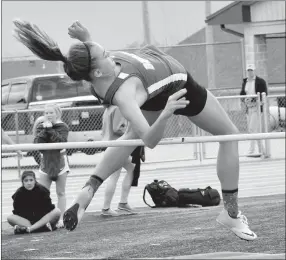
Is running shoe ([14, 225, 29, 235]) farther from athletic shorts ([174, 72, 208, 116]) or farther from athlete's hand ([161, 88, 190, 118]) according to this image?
athlete's hand ([161, 88, 190, 118])

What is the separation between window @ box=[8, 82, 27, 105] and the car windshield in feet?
0.88

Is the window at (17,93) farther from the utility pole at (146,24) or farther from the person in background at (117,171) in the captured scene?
the person in background at (117,171)

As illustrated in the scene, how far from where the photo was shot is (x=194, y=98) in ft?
19.7

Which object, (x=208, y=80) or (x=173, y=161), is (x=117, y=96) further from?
(x=208, y=80)

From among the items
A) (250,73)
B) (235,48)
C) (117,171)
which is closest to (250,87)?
(250,73)

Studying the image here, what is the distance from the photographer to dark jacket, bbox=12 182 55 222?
32.0ft

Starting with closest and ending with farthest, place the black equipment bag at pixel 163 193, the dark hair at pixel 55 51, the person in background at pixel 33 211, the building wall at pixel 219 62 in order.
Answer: the dark hair at pixel 55 51
the person in background at pixel 33 211
the black equipment bag at pixel 163 193
the building wall at pixel 219 62

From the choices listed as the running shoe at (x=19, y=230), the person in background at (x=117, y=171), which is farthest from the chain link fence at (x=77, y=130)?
the running shoe at (x=19, y=230)

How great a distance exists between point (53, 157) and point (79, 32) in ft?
15.4

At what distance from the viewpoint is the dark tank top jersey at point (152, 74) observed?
5.66 meters

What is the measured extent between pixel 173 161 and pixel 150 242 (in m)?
7.91

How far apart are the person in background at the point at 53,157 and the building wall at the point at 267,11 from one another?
9796 mm

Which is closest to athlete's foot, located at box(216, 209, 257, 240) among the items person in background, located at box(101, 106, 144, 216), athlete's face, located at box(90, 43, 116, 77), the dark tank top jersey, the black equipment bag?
the dark tank top jersey

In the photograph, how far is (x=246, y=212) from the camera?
10352mm
